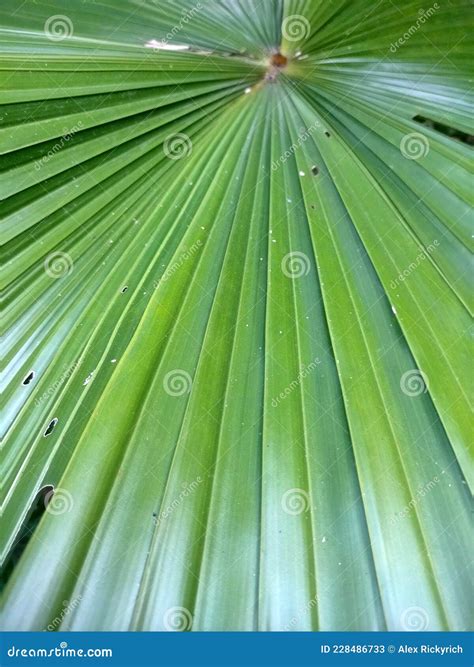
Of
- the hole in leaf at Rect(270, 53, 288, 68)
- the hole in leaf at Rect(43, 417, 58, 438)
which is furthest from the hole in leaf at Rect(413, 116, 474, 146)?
the hole in leaf at Rect(43, 417, 58, 438)

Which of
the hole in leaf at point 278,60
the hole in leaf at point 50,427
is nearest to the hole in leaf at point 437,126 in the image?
the hole in leaf at point 278,60

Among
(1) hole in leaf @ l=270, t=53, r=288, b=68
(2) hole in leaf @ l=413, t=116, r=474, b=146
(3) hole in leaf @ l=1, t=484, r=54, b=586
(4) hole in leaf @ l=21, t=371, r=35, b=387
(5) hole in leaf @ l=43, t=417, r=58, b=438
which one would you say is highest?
(1) hole in leaf @ l=270, t=53, r=288, b=68

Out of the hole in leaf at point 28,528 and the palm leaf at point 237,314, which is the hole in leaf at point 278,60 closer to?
the palm leaf at point 237,314

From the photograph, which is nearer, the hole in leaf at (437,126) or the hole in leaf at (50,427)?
the hole in leaf at (50,427)

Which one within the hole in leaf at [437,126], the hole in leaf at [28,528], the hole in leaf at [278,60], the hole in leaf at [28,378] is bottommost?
the hole in leaf at [28,528]

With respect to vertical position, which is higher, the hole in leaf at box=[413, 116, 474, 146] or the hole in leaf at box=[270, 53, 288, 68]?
the hole in leaf at box=[270, 53, 288, 68]

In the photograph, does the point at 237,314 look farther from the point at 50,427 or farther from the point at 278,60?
the point at 278,60

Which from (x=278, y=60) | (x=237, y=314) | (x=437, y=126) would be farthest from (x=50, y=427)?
(x=437, y=126)

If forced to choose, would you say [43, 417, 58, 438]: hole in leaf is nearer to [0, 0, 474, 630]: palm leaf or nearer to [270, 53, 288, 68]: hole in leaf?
[0, 0, 474, 630]: palm leaf
